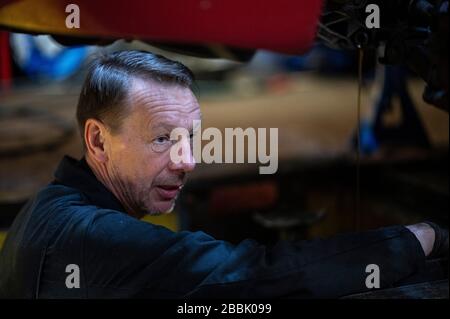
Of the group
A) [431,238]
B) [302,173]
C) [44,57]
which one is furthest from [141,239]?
[44,57]

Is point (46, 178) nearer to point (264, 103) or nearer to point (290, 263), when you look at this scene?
point (290, 263)

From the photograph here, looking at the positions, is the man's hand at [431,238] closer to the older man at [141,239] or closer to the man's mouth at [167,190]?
the older man at [141,239]

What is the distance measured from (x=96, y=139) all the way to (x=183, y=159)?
22cm

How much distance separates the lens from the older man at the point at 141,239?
42.4 inches

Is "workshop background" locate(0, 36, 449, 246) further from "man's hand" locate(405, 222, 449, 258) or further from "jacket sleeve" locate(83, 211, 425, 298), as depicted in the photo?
"man's hand" locate(405, 222, 449, 258)

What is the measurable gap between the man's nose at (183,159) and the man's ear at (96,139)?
6.9 inches

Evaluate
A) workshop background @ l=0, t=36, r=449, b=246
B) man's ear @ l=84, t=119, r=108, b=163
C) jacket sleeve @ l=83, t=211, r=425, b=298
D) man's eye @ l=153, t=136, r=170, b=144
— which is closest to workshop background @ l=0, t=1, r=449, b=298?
workshop background @ l=0, t=36, r=449, b=246

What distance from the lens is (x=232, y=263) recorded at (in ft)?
3.58

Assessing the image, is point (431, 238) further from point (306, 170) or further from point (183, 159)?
point (306, 170)

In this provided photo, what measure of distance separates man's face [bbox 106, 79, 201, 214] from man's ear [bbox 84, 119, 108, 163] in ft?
0.06

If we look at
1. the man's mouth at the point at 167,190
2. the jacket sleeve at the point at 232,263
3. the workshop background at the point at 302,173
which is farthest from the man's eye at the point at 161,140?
the workshop background at the point at 302,173

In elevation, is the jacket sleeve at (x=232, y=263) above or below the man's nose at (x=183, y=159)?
below

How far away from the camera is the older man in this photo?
1077 millimetres
